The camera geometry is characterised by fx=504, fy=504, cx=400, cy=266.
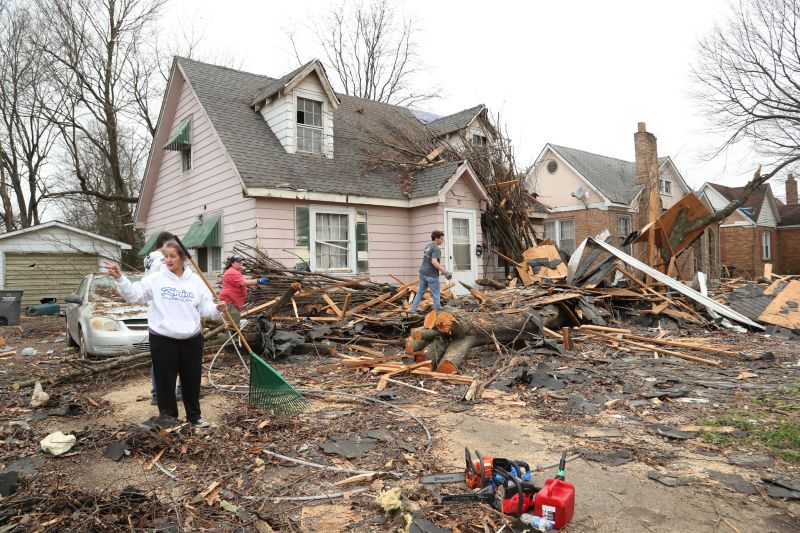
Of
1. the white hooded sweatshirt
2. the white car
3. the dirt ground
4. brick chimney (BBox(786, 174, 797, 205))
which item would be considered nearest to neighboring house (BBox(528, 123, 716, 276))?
brick chimney (BBox(786, 174, 797, 205))

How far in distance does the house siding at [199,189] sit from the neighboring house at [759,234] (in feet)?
98.2

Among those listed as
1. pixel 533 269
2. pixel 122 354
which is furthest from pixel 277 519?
pixel 533 269

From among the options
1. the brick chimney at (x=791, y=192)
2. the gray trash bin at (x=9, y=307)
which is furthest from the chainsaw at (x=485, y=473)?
the brick chimney at (x=791, y=192)

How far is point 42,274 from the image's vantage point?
18.8m

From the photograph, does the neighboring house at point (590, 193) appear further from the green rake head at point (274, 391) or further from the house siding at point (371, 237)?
the green rake head at point (274, 391)

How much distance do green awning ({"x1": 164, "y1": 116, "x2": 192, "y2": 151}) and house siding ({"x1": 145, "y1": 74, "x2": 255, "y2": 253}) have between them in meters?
0.17

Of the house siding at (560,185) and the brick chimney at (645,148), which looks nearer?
the brick chimney at (645,148)

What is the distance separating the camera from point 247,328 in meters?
8.27

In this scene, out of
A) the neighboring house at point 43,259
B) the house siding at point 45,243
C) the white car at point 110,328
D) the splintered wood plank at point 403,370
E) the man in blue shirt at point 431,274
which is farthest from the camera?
the neighboring house at point 43,259

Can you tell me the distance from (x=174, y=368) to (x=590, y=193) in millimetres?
22634

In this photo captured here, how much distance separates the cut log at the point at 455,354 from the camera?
6797 millimetres

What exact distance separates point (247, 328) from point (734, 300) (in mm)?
10445

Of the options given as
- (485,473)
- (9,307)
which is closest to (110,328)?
(485,473)

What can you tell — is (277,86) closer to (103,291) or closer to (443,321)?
(103,291)
